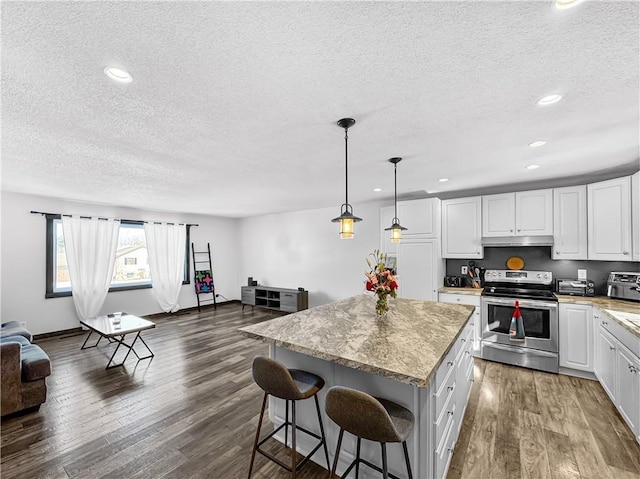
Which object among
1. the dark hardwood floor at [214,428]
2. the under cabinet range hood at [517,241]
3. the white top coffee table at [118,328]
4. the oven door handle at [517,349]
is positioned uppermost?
the under cabinet range hood at [517,241]

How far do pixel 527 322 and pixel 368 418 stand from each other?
129 inches

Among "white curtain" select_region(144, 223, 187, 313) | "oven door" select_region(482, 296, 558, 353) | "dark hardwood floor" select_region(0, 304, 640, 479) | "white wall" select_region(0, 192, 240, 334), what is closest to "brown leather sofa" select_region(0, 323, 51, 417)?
"dark hardwood floor" select_region(0, 304, 640, 479)

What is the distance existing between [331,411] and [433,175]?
10.1 feet

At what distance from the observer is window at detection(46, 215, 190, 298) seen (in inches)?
197

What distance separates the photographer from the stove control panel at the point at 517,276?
3963 millimetres

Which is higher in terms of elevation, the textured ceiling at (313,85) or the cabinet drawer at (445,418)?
the textured ceiling at (313,85)

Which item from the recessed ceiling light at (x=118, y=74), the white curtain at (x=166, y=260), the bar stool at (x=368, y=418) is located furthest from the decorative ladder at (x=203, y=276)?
the bar stool at (x=368, y=418)

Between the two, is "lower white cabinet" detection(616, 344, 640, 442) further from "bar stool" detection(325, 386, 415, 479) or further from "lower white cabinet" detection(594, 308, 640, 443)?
"bar stool" detection(325, 386, 415, 479)

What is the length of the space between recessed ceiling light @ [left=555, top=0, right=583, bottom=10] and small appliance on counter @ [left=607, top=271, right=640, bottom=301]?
3589mm

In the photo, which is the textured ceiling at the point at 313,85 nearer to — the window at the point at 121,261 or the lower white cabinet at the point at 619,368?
the lower white cabinet at the point at 619,368

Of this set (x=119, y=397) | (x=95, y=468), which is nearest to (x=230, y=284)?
(x=119, y=397)

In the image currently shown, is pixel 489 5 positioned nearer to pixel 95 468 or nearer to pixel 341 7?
pixel 341 7

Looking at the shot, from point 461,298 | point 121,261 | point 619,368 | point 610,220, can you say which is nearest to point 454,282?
point 461,298

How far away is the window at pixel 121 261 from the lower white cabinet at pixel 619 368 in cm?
749
